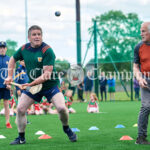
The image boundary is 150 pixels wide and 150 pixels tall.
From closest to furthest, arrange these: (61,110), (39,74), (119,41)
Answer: (61,110) < (39,74) < (119,41)

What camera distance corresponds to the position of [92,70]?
81.2 feet

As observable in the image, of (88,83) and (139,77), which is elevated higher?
(139,77)

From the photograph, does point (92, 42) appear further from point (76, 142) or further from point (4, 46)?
point (76, 142)

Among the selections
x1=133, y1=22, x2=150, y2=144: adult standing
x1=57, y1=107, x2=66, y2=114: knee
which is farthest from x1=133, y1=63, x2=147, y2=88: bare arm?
x1=57, y1=107, x2=66, y2=114: knee

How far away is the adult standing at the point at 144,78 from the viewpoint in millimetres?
6027

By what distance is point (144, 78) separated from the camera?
6.21m

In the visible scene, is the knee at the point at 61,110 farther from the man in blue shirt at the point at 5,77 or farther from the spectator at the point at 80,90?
the spectator at the point at 80,90

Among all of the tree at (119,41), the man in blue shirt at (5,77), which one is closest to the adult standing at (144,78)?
the man in blue shirt at (5,77)

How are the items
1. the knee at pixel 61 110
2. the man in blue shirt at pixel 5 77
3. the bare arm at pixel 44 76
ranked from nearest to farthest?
the bare arm at pixel 44 76, the knee at pixel 61 110, the man in blue shirt at pixel 5 77

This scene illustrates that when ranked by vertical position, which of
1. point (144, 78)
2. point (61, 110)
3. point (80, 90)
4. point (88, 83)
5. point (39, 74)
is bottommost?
point (80, 90)

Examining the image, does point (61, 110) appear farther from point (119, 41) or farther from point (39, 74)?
point (119, 41)

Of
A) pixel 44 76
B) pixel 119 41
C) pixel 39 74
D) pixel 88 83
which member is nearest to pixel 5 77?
pixel 39 74

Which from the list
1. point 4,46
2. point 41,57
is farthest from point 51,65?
point 4,46

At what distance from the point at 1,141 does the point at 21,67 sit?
13.4 feet
